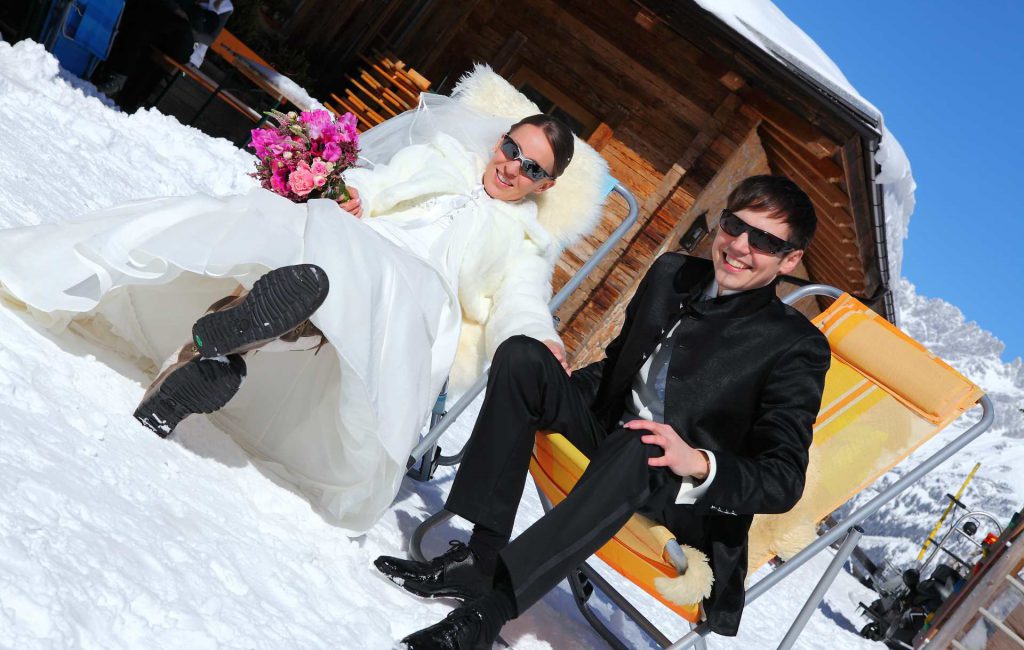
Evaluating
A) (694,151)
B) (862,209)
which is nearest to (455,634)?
(694,151)

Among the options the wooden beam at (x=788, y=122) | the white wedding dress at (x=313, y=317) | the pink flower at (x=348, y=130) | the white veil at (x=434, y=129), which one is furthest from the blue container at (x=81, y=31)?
the wooden beam at (x=788, y=122)

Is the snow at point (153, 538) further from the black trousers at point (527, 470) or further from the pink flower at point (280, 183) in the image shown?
the pink flower at point (280, 183)

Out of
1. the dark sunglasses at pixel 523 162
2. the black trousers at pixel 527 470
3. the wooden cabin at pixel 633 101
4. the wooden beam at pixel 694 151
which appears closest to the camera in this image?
the black trousers at pixel 527 470

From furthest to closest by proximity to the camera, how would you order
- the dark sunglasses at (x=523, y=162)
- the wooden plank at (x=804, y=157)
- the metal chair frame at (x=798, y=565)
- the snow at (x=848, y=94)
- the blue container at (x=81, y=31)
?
1. the wooden plank at (x=804, y=157)
2. the snow at (x=848, y=94)
3. the blue container at (x=81, y=31)
4. the dark sunglasses at (x=523, y=162)
5. the metal chair frame at (x=798, y=565)

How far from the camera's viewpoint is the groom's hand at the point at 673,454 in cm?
261

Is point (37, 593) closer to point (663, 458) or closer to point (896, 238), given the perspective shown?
point (663, 458)

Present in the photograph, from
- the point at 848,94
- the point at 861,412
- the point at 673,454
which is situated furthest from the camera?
the point at 848,94

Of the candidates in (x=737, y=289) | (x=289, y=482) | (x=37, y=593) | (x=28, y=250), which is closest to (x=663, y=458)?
(x=737, y=289)

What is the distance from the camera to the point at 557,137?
150 inches

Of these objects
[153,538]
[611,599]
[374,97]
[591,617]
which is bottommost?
[153,538]

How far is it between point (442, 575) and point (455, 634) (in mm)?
495

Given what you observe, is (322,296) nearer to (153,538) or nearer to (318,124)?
(153,538)

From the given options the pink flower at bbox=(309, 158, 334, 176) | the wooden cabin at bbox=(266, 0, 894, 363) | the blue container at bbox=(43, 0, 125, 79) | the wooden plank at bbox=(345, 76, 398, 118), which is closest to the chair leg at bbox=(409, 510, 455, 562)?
the pink flower at bbox=(309, 158, 334, 176)

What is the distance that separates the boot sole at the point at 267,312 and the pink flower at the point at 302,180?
80cm
